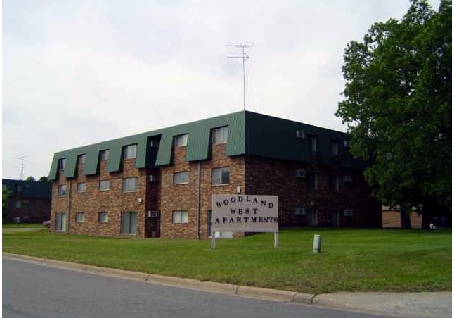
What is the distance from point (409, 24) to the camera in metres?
32.2

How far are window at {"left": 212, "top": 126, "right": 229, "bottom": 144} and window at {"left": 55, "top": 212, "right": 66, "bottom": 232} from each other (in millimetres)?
21706

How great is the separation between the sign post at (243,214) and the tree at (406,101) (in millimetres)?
11585

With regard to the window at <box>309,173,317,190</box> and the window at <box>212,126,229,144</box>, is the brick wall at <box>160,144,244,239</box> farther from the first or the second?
the window at <box>309,173,317,190</box>

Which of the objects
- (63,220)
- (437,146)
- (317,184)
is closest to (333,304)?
(437,146)

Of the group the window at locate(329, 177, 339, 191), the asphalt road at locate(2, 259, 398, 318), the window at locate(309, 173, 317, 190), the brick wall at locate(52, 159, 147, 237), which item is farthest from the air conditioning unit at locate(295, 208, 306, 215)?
the asphalt road at locate(2, 259, 398, 318)

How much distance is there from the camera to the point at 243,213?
21359 millimetres

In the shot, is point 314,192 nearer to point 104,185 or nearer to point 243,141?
point 243,141

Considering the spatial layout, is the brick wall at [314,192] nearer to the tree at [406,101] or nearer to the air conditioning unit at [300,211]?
the air conditioning unit at [300,211]

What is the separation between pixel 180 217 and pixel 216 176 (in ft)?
14.9

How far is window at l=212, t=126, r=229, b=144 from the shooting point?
34.2m

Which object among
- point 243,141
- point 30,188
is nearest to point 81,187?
point 243,141

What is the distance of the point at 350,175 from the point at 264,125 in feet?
32.4

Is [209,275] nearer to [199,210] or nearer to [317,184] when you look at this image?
[199,210]

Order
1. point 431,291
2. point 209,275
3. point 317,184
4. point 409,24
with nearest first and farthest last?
point 431,291 → point 209,275 → point 409,24 → point 317,184
